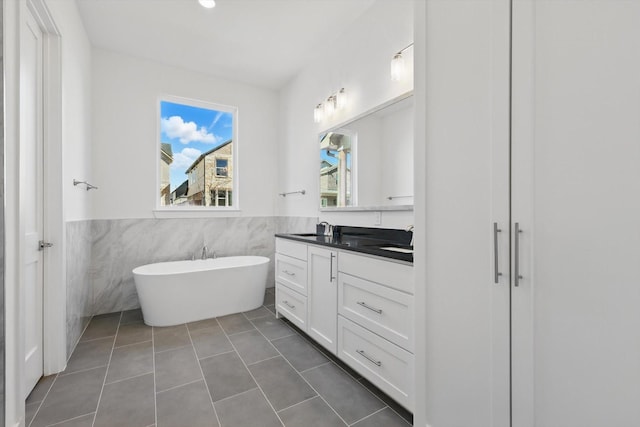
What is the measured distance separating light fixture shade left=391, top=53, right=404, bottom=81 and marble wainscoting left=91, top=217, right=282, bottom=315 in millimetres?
2511

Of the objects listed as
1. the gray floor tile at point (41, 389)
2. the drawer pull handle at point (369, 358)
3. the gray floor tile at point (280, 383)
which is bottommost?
the gray floor tile at point (280, 383)

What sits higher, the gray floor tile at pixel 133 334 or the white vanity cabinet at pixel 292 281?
the white vanity cabinet at pixel 292 281

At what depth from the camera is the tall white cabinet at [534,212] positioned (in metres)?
0.80

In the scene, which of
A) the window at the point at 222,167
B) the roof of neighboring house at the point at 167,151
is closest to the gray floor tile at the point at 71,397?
the roof of neighboring house at the point at 167,151

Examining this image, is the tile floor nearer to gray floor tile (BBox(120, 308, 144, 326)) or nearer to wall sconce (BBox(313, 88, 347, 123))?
gray floor tile (BBox(120, 308, 144, 326))

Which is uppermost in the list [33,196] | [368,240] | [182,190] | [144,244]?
[182,190]

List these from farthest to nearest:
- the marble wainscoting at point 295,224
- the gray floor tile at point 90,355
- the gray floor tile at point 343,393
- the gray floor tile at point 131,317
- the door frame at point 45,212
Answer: the marble wainscoting at point 295,224 → the gray floor tile at point 131,317 → the gray floor tile at point 90,355 → the gray floor tile at point 343,393 → the door frame at point 45,212

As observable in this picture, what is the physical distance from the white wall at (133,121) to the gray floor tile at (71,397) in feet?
5.68

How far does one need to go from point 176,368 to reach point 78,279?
1.20 m

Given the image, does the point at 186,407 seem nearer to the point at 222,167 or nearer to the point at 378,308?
the point at 378,308

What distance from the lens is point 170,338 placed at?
2.52 meters

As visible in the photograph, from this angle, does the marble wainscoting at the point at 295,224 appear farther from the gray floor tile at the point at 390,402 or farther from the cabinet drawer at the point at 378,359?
the gray floor tile at the point at 390,402

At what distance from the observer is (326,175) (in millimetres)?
3082

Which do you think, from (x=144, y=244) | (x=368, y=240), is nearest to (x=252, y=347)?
→ (x=368, y=240)
